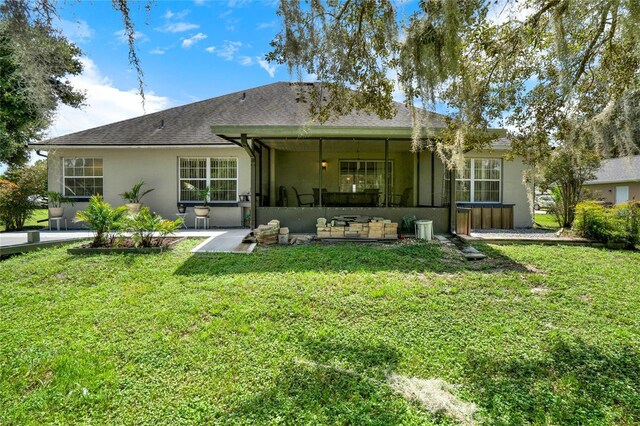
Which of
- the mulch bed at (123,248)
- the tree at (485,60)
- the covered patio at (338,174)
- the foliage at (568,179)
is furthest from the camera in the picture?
the foliage at (568,179)

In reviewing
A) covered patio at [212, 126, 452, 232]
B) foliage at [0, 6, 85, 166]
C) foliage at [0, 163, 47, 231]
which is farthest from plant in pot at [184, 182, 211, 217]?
foliage at [0, 6, 85, 166]

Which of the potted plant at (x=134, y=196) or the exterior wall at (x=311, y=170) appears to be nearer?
the potted plant at (x=134, y=196)

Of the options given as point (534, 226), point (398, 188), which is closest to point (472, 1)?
point (398, 188)

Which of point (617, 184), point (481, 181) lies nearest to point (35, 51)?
point (481, 181)

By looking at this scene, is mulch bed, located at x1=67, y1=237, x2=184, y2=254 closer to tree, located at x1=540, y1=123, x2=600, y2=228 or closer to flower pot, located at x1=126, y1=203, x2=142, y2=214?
flower pot, located at x1=126, y1=203, x2=142, y2=214

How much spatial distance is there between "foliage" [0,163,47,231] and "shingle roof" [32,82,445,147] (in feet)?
5.20

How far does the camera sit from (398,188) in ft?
40.7

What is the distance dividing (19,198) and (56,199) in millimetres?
1648

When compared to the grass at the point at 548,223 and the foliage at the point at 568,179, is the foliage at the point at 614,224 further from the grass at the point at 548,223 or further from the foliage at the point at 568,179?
the grass at the point at 548,223

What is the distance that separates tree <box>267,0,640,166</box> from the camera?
3.39m

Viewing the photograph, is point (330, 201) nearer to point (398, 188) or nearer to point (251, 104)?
point (398, 188)

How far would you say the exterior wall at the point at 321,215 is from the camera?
8.38 metres

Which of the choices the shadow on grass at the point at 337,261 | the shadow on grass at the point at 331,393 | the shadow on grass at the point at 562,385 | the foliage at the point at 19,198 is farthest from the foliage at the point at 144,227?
the foliage at the point at 19,198

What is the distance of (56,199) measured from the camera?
980 cm
